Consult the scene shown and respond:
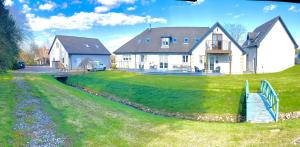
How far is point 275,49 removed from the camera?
20.5m

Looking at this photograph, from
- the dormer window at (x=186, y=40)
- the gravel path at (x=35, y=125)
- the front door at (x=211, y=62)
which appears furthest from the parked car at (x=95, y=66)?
the gravel path at (x=35, y=125)

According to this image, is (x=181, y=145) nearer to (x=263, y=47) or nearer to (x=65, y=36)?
(x=65, y=36)

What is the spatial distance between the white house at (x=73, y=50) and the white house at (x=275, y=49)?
45.8 ft

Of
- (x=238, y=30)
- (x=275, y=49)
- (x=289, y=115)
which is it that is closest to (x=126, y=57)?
(x=238, y=30)

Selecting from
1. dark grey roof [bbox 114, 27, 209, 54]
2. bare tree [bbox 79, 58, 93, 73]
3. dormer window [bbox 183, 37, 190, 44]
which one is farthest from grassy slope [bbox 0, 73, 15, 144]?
dormer window [bbox 183, 37, 190, 44]

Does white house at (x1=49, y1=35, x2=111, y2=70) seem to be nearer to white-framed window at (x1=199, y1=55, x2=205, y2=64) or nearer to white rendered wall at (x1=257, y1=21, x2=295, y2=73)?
white-framed window at (x1=199, y1=55, x2=205, y2=64)

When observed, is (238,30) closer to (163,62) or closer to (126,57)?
(163,62)

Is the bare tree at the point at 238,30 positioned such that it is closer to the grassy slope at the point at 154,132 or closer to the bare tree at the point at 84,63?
the bare tree at the point at 84,63

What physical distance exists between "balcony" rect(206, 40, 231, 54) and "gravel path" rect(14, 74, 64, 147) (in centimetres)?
1615

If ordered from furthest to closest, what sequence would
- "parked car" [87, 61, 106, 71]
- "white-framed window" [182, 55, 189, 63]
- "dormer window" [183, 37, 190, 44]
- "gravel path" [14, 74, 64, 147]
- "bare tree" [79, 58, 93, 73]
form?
1. "dormer window" [183, 37, 190, 44]
2. "white-framed window" [182, 55, 189, 63]
3. "parked car" [87, 61, 106, 71]
4. "bare tree" [79, 58, 93, 73]
5. "gravel path" [14, 74, 64, 147]

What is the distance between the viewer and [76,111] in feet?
25.0

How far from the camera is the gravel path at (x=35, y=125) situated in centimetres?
486

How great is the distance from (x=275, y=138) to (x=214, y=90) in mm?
6149

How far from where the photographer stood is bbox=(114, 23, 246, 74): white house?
69.6 feet
